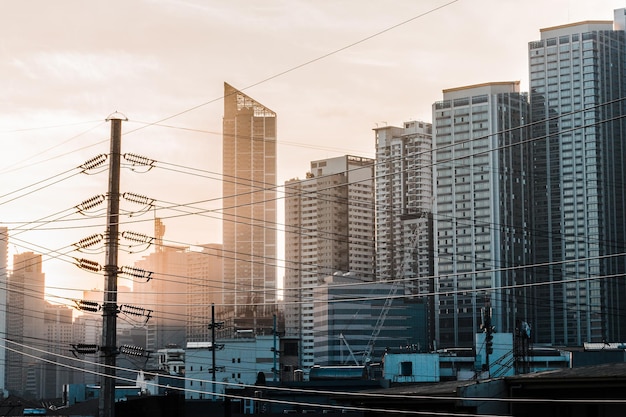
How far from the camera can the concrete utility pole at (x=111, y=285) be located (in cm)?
4944

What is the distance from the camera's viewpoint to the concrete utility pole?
49.4 metres

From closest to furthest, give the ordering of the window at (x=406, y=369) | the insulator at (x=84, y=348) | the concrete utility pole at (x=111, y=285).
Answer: the concrete utility pole at (x=111, y=285) < the insulator at (x=84, y=348) < the window at (x=406, y=369)

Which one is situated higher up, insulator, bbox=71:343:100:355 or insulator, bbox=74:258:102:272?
insulator, bbox=74:258:102:272

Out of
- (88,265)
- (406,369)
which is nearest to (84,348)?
(88,265)

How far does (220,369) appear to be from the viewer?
611 ft

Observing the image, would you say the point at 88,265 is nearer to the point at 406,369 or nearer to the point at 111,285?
the point at 111,285

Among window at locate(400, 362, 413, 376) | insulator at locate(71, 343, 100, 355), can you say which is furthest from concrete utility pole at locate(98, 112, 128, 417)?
window at locate(400, 362, 413, 376)

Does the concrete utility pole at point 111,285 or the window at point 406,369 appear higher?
the concrete utility pole at point 111,285

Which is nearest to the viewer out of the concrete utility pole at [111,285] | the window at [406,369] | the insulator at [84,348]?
the concrete utility pole at [111,285]

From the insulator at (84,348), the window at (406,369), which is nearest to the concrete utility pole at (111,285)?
the insulator at (84,348)

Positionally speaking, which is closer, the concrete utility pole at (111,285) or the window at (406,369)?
the concrete utility pole at (111,285)

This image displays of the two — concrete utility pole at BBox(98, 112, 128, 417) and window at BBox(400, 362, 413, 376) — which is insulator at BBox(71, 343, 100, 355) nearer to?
concrete utility pole at BBox(98, 112, 128, 417)

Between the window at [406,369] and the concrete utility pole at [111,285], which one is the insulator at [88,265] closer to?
the concrete utility pole at [111,285]

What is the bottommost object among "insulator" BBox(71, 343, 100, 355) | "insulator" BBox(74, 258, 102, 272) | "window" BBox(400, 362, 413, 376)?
"window" BBox(400, 362, 413, 376)
